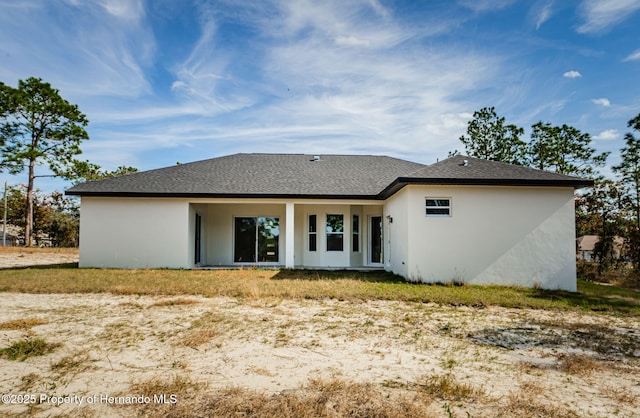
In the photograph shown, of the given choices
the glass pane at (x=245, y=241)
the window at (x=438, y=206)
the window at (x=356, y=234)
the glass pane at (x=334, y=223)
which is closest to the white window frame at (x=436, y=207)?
the window at (x=438, y=206)

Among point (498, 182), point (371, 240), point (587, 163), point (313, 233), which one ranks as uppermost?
point (587, 163)

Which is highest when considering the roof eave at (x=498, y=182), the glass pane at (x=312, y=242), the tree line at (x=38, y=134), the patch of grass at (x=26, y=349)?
the tree line at (x=38, y=134)

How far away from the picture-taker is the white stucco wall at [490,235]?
34.9 feet

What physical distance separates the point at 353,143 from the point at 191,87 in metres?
13.5

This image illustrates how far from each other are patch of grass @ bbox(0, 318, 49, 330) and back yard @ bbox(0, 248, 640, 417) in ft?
0.12

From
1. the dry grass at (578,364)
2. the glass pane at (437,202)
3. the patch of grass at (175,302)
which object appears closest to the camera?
the dry grass at (578,364)

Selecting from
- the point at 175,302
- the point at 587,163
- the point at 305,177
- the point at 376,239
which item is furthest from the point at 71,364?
the point at 587,163

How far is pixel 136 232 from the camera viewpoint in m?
13.8

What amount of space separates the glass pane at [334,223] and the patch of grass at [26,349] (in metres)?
11.6

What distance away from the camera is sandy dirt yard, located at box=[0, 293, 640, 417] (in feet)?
10.8

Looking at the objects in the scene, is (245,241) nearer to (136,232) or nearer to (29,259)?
(136,232)

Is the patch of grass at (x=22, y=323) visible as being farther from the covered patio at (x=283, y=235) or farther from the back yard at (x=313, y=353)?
the covered patio at (x=283, y=235)

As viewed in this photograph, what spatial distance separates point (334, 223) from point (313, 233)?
3.31 ft

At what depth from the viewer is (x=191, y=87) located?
603 inches
